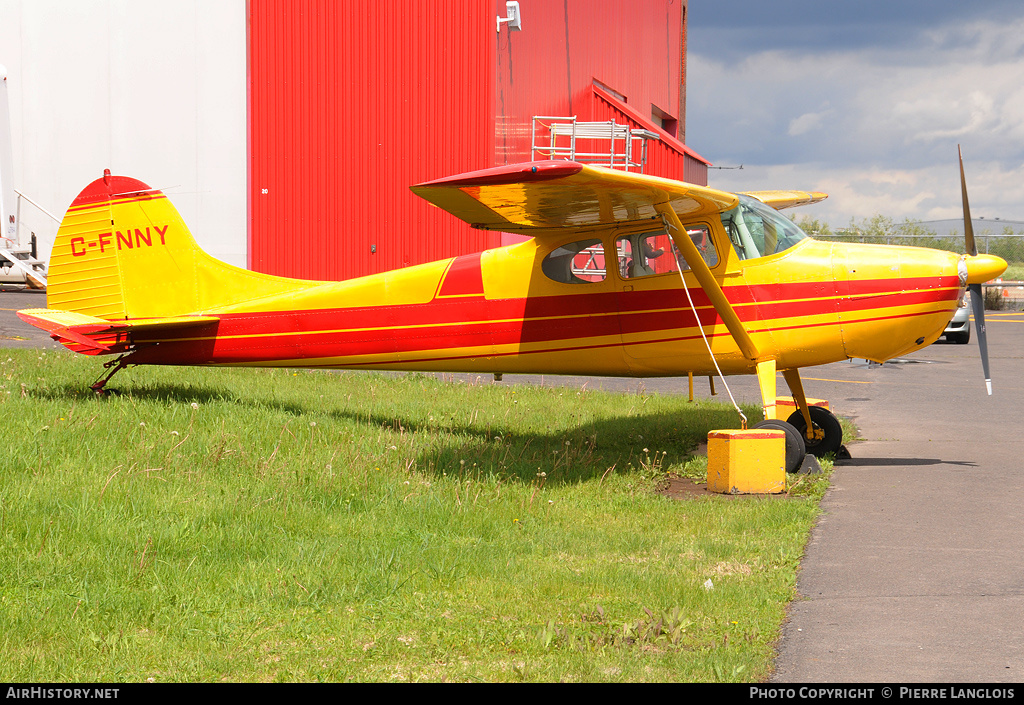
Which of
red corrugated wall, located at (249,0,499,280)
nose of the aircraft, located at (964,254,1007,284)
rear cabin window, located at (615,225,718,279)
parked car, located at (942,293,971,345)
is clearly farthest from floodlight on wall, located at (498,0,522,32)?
nose of the aircraft, located at (964,254,1007,284)

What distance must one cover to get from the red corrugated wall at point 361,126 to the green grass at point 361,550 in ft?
38.5

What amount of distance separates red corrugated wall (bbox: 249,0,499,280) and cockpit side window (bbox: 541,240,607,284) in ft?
38.5

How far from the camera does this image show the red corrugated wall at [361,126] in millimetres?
19625

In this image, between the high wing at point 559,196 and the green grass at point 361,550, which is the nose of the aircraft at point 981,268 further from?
the green grass at point 361,550

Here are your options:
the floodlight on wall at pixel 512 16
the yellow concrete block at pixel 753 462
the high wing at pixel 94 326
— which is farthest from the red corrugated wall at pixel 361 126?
the yellow concrete block at pixel 753 462

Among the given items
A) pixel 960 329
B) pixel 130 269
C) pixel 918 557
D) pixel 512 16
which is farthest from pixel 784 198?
pixel 960 329

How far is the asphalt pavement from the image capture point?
12.3 feet

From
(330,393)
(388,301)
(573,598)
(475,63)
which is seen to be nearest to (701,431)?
(388,301)

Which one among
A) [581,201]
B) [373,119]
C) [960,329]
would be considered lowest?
[960,329]

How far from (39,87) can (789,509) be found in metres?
23.7

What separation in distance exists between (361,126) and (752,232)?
14343 millimetres

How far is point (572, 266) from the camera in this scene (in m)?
8.37

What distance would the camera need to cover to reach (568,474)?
743cm

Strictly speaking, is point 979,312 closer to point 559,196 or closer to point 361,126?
point 559,196
